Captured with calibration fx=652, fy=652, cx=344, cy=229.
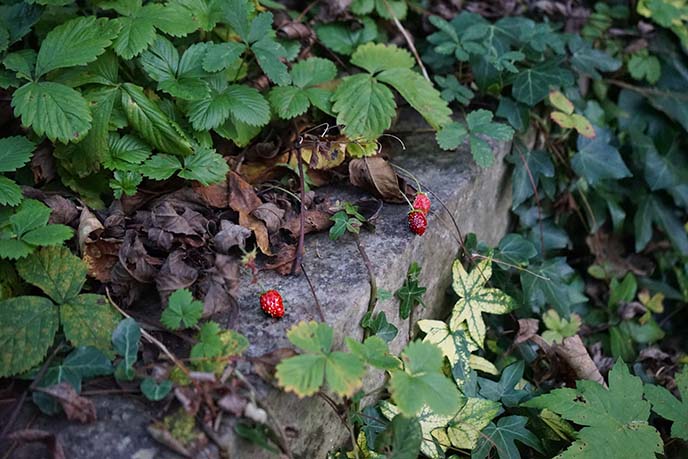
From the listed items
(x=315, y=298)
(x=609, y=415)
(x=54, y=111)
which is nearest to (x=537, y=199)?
(x=609, y=415)

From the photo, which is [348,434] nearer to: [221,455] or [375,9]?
[221,455]

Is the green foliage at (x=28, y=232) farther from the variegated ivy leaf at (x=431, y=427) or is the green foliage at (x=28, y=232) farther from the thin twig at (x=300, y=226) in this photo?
the variegated ivy leaf at (x=431, y=427)

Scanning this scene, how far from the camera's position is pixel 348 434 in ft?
5.68

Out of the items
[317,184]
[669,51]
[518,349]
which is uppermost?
[669,51]

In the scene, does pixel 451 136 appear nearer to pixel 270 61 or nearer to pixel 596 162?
pixel 270 61

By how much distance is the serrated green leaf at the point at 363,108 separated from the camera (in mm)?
1909

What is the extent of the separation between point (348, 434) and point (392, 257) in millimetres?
485

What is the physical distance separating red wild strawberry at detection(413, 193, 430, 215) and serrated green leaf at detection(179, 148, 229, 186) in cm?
54

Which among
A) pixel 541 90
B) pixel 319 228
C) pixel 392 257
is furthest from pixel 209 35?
pixel 541 90

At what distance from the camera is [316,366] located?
1353mm

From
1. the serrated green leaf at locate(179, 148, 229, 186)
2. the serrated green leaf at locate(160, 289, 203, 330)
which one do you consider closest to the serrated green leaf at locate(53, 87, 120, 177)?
the serrated green leaf at locate(179, 148, 229, 186)

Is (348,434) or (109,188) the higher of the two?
(109,188)

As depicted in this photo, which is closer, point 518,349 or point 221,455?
point 221,455

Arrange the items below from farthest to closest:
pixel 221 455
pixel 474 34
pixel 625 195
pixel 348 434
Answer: pixel 625 195 < pixel 474 34 < pixel 348 434 < pixel 221 455
